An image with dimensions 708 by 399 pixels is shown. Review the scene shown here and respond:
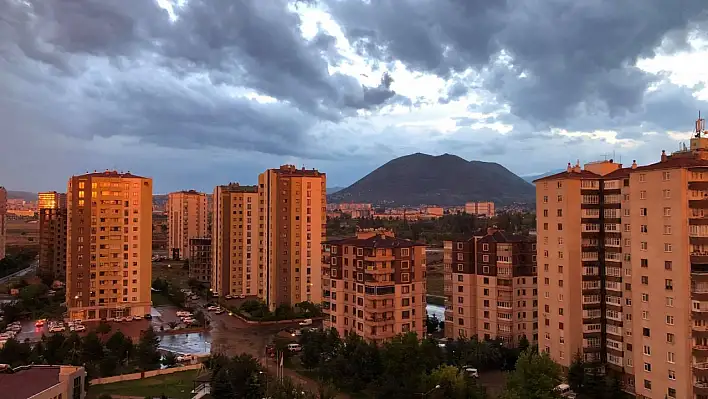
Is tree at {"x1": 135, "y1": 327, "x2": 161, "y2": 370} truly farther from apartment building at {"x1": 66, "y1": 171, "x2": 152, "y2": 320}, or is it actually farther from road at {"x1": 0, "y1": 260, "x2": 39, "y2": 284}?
road at {"x1": 0, "y1": 260, "x2": 39, "y2": 284}

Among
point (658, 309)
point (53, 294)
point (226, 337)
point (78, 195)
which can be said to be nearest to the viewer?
point (658, 309)

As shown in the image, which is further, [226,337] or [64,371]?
[226,337]

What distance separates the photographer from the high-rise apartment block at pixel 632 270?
1714 cm

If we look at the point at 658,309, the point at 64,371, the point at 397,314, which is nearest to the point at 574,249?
the point at 658,309

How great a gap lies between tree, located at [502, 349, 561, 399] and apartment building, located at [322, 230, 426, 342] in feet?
28.6

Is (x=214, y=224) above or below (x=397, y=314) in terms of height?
above

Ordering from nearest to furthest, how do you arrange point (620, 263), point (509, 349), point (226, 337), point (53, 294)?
point (620, 263) → point (509, 349) → point (226, 337) → point (53, 294)

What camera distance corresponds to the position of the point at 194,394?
20.6 metres

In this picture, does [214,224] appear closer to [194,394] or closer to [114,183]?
[114,183]

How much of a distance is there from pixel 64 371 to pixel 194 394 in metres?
5.11

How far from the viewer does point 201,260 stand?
51.6 meters

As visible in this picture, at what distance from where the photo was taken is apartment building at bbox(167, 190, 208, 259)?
2790 inches

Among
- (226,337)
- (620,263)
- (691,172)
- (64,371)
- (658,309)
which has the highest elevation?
(691,172)

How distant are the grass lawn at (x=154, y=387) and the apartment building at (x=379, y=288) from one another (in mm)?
7716
